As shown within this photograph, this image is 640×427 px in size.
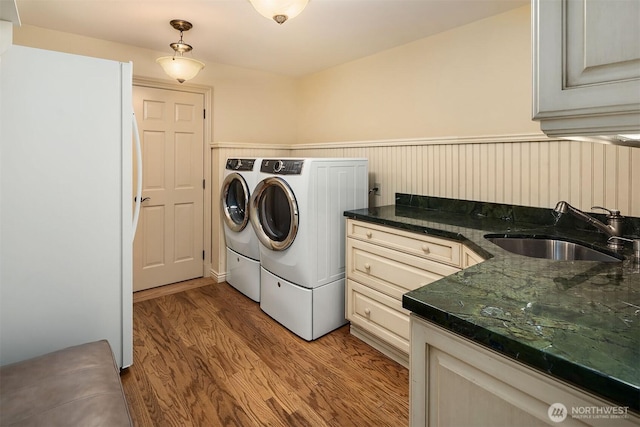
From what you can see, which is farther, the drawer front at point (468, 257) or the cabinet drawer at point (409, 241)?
the cabinet drawer at point (409, 241)

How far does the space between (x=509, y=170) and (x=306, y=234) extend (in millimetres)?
1429

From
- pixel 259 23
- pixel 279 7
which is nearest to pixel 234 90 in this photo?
pixel 259 23

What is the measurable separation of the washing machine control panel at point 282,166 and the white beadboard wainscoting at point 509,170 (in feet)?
3.23

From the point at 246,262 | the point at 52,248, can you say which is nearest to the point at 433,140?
the point at 246,262

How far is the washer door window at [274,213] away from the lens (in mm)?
2428

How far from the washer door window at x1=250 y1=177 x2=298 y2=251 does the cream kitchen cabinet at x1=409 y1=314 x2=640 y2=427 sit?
1648 millimetres

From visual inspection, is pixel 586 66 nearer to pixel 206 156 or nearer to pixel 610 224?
pixel 610 224

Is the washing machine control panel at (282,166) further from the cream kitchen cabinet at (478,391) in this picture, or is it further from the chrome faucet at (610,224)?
the cream kitchen cabinet at (478,391)

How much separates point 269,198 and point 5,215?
1.60 metres

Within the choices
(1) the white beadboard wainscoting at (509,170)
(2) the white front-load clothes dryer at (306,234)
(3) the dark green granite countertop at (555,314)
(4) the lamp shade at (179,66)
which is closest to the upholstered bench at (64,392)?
(3) the dark green granite countertop at (555,314)

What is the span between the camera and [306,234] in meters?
2.37

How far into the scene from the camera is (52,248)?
168cm

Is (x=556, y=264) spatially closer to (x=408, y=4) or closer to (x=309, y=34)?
(x=408, y=4)

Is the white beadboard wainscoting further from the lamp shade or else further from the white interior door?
the white interior door
